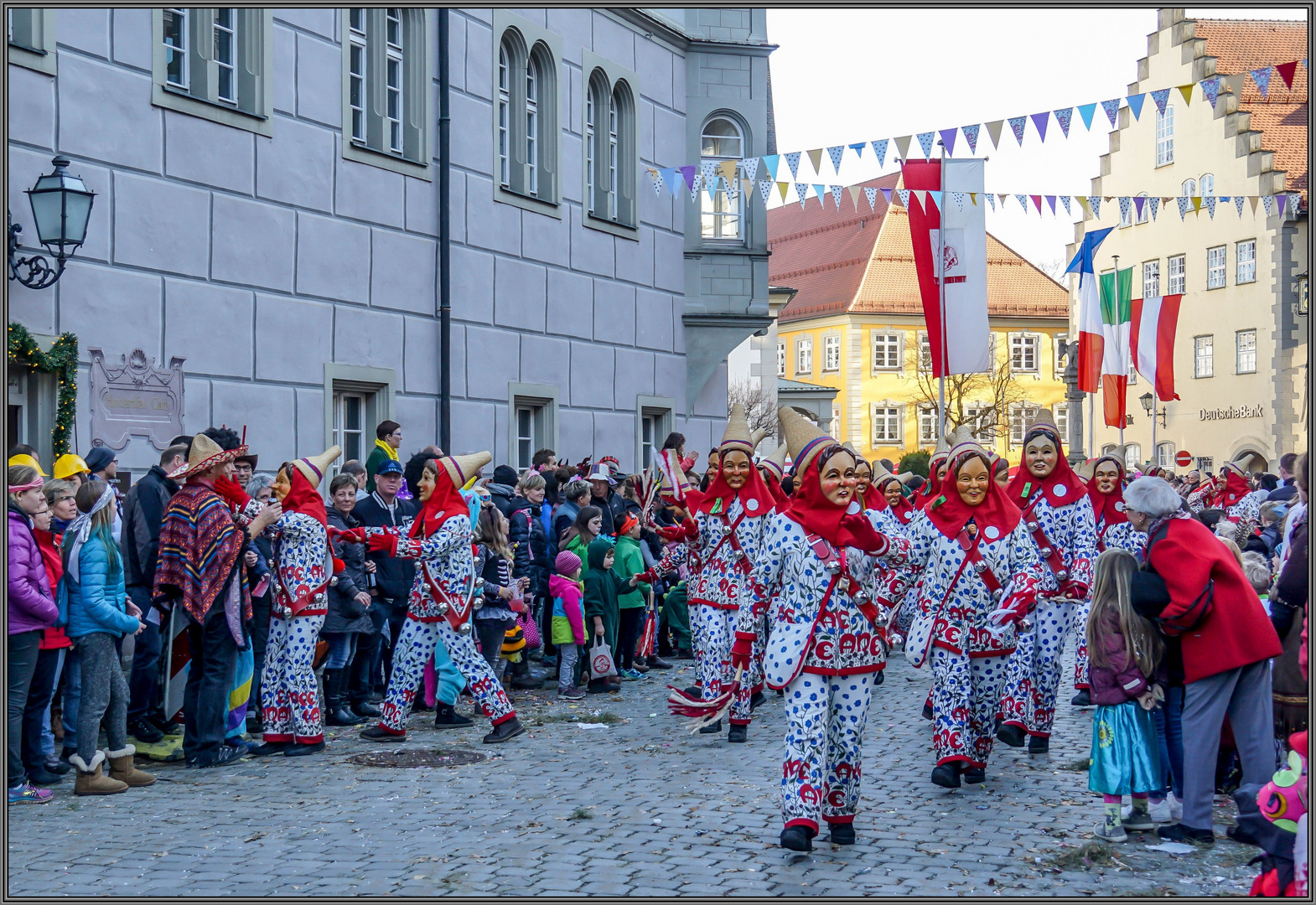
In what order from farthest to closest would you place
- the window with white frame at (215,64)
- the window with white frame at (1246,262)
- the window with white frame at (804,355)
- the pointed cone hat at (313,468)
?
the window with white frame at (804,355) → the window with white frame at (1246,262) → the window with white frame at (215,64) → the pointed cone hat at (313,468)

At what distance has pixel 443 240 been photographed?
1681 centimetres

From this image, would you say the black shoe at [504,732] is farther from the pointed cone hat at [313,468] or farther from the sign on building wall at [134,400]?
the sign on building wall at [134,400]

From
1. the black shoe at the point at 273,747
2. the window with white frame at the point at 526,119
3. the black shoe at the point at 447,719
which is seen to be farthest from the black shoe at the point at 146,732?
the window with white frame at the point at 526,119

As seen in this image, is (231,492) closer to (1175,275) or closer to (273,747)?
(273,747)

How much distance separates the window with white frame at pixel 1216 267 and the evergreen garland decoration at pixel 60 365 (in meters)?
42.0

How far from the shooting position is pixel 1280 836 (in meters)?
5.27

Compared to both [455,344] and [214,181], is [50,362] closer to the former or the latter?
[214,181]

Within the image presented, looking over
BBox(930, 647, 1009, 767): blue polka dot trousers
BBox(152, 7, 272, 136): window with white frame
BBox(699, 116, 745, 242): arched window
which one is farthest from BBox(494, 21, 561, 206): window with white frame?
BBox(930, 647, 1009, 767): blue polka dot trousers

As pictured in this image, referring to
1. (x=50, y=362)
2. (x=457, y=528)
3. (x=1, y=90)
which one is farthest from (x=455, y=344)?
(x=1, y=90)

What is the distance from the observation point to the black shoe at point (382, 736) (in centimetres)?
999

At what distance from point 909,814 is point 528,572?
5.82 metres

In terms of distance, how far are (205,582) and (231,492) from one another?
66 cm

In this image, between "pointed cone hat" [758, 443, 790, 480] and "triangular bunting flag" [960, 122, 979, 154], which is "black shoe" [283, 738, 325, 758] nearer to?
"pointed cone hat" [758, 443, 790, 480]

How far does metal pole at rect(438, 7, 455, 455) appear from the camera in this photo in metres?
16.8
